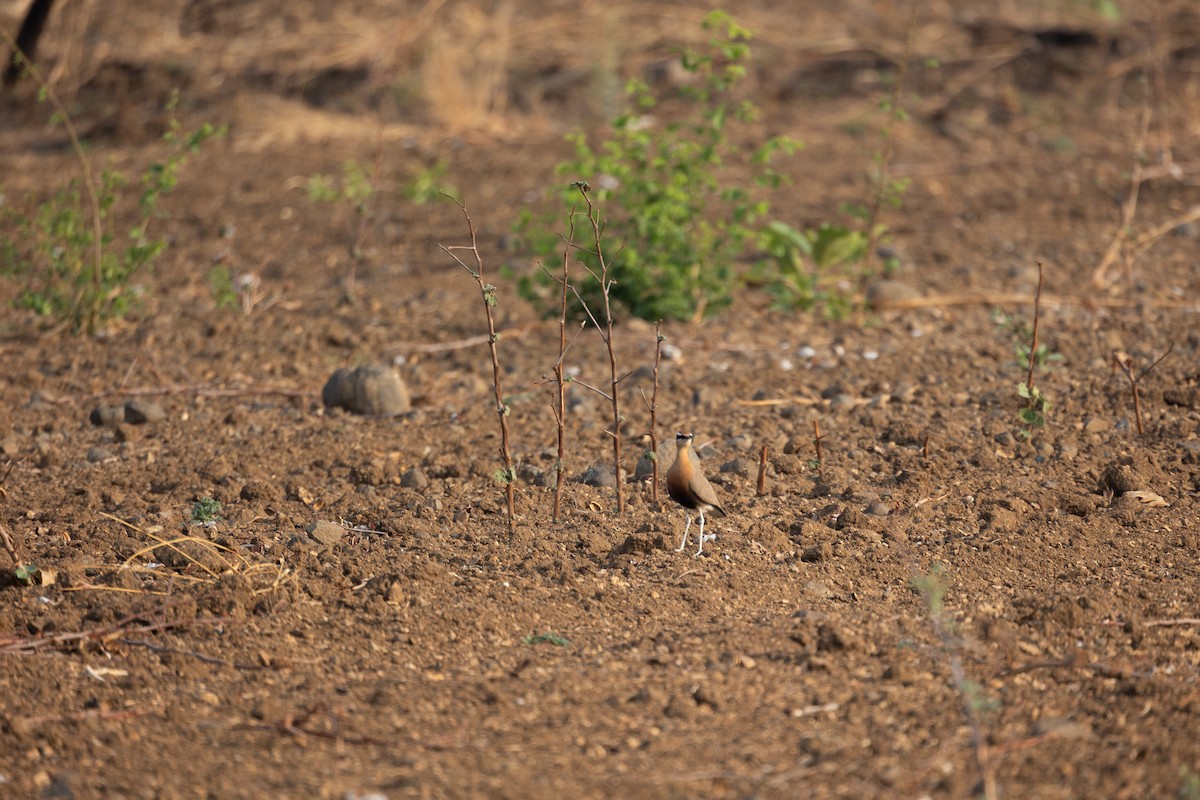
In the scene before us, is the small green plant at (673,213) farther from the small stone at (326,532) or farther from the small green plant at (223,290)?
the small stone at (326,532)

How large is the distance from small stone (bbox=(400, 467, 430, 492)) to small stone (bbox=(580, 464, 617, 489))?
561 mm

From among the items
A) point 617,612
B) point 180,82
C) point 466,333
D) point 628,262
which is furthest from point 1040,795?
point 180,82

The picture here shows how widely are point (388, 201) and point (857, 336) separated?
3414 millimetres

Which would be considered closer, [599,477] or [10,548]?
[10,548]

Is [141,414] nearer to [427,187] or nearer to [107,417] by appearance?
[107,417]

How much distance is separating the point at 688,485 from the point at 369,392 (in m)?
1.84

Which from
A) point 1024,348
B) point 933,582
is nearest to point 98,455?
point 933,582

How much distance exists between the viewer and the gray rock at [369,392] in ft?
16.8

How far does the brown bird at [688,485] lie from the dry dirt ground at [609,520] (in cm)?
20

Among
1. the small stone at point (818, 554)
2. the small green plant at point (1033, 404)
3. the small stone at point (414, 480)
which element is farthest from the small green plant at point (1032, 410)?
the small stone at point (414, 480)

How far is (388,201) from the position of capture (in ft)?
26.2

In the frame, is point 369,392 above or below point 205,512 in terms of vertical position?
below

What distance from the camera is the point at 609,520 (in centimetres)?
418

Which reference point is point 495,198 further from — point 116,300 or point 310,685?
point 310,685
